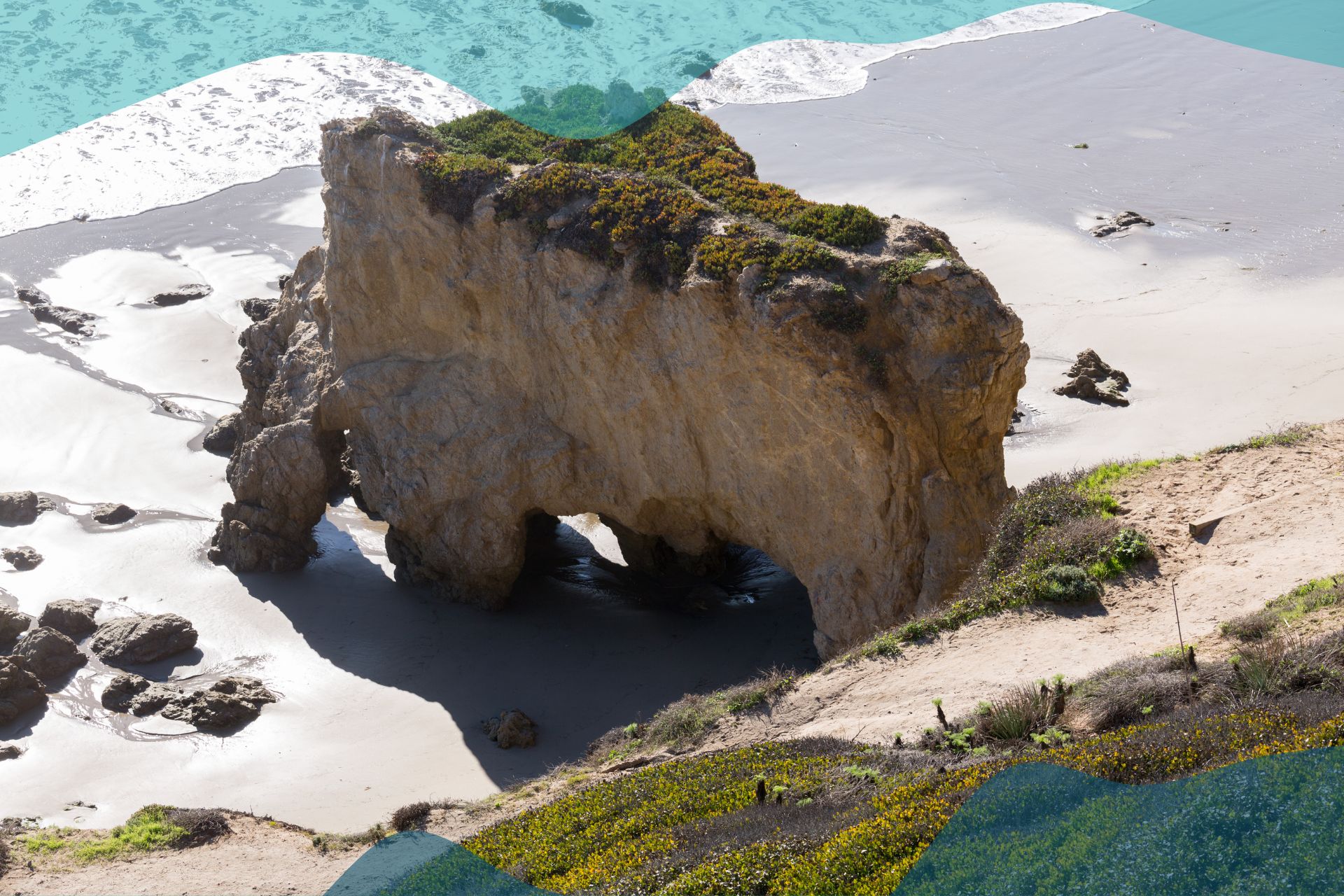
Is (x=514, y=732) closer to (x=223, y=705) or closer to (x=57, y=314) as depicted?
(x=223, y=705)

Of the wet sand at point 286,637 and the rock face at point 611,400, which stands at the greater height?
the rock face at point 611,400

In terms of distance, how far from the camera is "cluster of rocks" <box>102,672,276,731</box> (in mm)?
19609

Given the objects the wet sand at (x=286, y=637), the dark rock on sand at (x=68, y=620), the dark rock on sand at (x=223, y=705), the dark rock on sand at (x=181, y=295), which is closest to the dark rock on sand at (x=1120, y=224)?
the wet sand at (x=286, y=637)

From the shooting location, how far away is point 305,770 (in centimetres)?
1822

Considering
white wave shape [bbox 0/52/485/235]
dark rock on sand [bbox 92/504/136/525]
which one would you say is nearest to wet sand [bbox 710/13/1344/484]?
white wave shape [bbox 0/52/485/235]

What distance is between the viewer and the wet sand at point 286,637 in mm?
18125

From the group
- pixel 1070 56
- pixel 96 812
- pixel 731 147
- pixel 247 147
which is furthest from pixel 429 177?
pixel 1070 56

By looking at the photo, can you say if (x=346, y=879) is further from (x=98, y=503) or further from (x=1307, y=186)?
(x=1307, y=186)

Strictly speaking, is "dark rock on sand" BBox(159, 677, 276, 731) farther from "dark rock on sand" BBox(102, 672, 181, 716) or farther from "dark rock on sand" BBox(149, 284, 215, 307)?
"dark rock on sand" BBox(149, 284, 215, 307)

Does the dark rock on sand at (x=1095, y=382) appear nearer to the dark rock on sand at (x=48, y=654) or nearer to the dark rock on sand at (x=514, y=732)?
the dark rock on sand at (x=514, y=732)

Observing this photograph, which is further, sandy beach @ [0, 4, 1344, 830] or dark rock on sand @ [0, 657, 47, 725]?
dark rock on sand @ [0, 657, 47, 725]

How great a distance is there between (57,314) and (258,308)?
259 inches

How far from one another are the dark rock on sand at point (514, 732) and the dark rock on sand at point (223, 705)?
4639mm

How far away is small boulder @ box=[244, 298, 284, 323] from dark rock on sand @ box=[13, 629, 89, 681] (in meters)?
15.1
